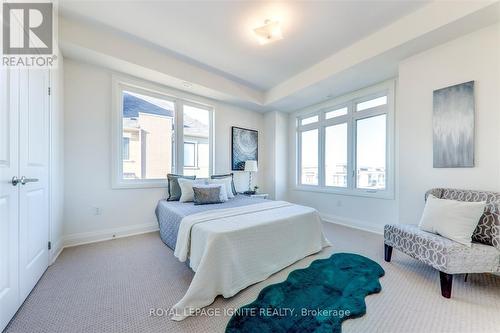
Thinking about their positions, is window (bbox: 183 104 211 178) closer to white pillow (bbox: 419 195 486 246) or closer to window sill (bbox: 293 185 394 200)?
window sill (bbox: 293 185 394 200)

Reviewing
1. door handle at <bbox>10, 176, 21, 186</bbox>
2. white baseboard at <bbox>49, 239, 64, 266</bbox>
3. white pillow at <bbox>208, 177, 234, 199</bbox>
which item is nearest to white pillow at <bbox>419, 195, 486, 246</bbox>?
white pillow at <bbox>208, 177, 234, 199</bbox>

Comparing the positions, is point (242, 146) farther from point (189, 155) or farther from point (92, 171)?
point (92, 171)

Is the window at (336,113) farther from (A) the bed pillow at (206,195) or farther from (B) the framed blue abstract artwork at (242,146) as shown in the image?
(A) the bed pillow at (206,195)

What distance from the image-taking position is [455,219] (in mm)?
1854

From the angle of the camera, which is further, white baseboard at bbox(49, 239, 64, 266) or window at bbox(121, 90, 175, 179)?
window at bbox(121, 90, 175, 179)

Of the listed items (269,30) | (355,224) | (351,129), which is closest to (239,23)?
(269,30)

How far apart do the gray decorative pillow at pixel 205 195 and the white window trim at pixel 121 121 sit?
3.11 ft

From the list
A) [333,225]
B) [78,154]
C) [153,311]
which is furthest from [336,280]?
[78,154]

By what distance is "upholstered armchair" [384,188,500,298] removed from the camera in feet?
5.45

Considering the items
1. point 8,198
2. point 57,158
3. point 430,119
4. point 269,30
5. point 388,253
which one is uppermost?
point 269,30

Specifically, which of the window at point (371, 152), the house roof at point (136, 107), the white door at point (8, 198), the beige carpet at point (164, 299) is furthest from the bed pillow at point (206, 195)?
the window at point (371, 152)

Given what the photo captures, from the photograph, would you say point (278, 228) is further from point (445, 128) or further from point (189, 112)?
point (189, 112)

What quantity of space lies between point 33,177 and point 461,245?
3845mm

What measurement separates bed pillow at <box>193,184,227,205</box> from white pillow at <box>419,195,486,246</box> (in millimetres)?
2591
